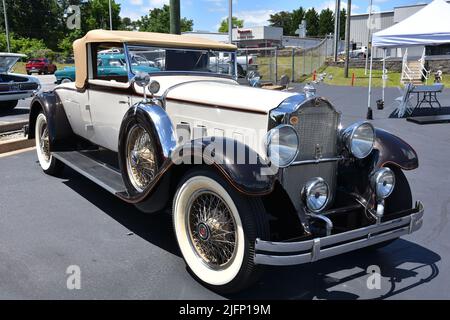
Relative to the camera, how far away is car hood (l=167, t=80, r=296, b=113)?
10.9ft

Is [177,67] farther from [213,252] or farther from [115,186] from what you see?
[213,252]

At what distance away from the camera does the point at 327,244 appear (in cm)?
282

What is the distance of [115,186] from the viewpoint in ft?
13.7

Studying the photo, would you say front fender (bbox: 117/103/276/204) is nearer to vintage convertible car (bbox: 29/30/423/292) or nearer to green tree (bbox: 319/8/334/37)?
vintage convertible car (bbox: 29/30/423/292)

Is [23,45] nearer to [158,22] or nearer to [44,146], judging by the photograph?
[158,22]

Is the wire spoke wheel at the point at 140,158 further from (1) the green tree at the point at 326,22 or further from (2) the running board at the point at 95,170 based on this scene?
(1) the green tree at the point at 326,22

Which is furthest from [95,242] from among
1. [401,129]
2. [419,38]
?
[419,38]

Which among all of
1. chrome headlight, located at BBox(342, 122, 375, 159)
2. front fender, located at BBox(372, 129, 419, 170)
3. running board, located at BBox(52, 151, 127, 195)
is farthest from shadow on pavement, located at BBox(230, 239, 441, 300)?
running board, located at BBox(52, 151, 127, 195)

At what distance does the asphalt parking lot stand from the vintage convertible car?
0.29 meters

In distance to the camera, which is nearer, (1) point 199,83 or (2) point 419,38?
(1) point 199,83

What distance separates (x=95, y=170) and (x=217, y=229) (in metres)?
2.11

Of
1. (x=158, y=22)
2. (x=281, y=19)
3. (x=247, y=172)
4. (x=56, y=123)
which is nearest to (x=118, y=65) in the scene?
(x=56, y=123)

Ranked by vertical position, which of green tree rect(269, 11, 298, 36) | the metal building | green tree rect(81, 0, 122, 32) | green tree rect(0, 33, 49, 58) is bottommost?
green tree rect(0, 33, 49, 58)
